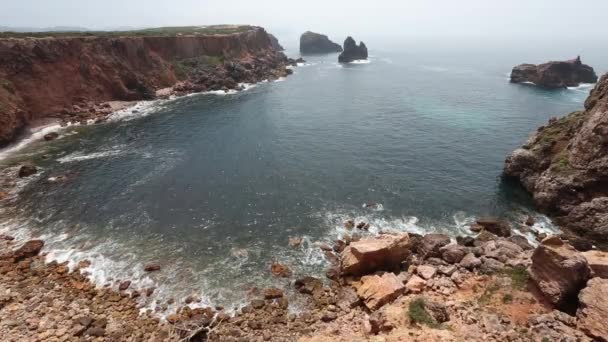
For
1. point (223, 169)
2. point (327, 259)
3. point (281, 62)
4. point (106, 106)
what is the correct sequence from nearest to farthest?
1. point (327, 259)
2. point (223, 169)
3. point (106, 106)
4. point (281, 62)

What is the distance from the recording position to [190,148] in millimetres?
68750

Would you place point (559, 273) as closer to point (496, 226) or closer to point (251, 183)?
point (496, 226)

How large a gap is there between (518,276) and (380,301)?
40.2 ft

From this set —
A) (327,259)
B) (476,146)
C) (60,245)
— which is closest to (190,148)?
(60,245)

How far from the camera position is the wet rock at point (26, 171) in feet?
180

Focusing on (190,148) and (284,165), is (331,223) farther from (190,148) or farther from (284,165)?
(190,148)

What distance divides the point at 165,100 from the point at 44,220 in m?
63.3

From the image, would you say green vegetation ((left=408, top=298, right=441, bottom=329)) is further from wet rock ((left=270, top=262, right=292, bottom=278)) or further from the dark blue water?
wet rock ((left=270, top=262, right=292, bottom=278))

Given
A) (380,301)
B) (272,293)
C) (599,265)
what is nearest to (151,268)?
(272,293)

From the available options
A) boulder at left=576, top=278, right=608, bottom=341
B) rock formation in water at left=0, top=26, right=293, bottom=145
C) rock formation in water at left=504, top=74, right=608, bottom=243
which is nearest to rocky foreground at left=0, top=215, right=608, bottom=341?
boulder at left=576, top=278, right=608, bottom=341

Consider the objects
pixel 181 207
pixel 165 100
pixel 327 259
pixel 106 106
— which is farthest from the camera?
pixel 165 100

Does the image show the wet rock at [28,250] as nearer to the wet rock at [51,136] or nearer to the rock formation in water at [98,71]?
the rock formation in water at [98,71]

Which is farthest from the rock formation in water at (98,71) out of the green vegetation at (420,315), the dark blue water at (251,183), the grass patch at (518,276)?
the grass patch at (518,276)

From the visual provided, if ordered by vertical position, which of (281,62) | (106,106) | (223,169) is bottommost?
(223,169)
